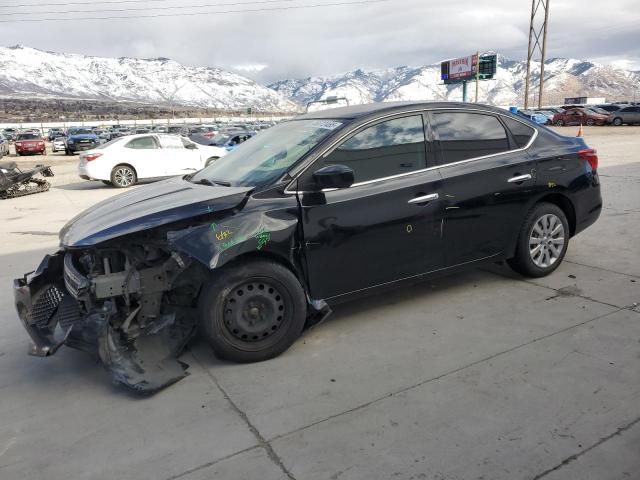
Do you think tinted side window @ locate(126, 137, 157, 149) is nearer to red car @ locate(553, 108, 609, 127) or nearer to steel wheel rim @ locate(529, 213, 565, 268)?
steel wheel rim @ locate(529, 213, 565, 268)

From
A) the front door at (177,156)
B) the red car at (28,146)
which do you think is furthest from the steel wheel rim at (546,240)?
the red car at (28,146)

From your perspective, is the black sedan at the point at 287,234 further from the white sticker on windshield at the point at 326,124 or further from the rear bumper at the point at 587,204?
the rear bumper at the point at 587,204

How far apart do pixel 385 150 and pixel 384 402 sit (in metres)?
1.89

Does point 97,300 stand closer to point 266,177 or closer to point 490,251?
point 266,177

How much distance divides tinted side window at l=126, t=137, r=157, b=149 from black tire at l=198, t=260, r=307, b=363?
12231 mm

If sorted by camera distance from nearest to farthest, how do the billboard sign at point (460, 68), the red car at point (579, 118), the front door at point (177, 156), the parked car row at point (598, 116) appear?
the front door at point (177, 156) → the parked car row at point (598, 116) → the red car at point (579, 118) → the billboard sign at point (460, 68)

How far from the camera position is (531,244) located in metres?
4.69

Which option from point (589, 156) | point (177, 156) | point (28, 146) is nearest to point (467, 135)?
point (589, 156)

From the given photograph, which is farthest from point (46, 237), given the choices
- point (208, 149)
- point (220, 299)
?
point (208, 149)

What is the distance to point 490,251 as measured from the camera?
445cm

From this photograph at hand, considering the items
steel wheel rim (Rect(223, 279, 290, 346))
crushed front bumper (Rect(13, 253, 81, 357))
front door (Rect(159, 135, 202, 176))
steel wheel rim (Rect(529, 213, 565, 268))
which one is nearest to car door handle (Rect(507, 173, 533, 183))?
steel wheel rim (Rect(529, 213, 565, 268))

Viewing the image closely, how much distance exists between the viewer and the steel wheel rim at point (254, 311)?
346 centimetres

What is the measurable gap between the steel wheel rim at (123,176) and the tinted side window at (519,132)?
1192cm

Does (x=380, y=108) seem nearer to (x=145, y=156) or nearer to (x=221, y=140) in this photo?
(x=145, y=156)
